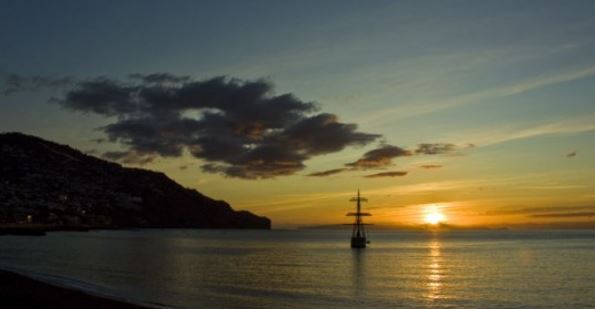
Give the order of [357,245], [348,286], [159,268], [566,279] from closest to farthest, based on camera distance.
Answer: [348,286] < [566,279] < [159,268] < [357,245]

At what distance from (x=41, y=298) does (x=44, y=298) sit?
0.99 feet

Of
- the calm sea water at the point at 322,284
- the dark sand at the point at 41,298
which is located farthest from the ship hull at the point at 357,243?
the dark sand at the point at 41,298

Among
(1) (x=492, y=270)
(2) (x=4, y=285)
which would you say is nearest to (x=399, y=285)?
(1) (x=492, y=270)

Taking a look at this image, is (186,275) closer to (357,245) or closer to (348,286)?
(348,286)

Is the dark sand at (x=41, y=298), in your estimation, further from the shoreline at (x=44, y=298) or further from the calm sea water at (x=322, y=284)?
the calm sea water at (x=322, y=284)

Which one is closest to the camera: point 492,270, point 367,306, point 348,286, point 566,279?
point 367,306

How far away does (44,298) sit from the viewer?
41.1 meters

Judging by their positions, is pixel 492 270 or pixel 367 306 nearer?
pixel 367 306

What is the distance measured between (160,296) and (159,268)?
33.9m

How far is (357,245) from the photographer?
157 metres

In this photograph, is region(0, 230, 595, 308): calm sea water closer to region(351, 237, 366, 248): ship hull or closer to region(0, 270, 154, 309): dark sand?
Result: region(0, 270, 154, 309): dark sand

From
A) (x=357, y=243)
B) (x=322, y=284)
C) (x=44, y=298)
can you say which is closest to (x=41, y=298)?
(x=44, y=298)

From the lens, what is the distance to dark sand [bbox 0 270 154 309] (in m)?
37.7

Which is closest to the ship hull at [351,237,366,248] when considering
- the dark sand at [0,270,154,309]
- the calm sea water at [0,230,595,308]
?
the calm sea water at [0,230,595,308]
